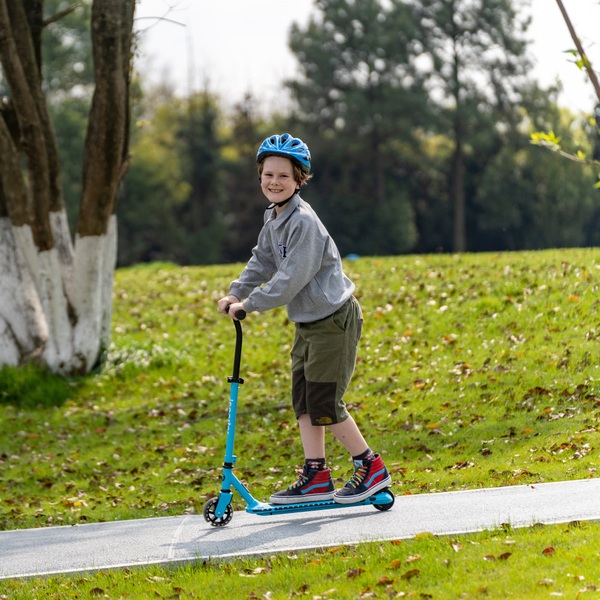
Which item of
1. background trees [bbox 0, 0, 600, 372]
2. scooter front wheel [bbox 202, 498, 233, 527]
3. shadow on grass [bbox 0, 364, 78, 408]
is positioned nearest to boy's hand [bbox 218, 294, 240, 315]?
scooter front wheel [bbox 202, 498, 233, 527]

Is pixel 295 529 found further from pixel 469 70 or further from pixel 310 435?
pixel 469 70

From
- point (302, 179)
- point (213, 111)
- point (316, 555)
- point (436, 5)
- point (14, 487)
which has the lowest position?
point (14, 487)

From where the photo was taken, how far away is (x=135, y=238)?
44.6 m

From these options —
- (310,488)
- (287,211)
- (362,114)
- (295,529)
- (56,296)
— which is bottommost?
(295,529)

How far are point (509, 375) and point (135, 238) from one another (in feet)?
117

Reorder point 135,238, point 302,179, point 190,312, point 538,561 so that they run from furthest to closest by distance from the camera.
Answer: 1. point 135,238
2. point 190,312
3. point 302,179
4. point 538,561

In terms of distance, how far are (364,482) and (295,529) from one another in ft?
1.67

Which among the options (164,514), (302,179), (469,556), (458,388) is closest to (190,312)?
(458,388)

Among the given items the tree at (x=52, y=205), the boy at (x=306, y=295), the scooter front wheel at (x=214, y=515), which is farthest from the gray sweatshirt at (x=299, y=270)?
the tree at (x=52, y=205)

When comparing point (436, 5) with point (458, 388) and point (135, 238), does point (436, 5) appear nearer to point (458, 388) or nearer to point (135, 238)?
point (135, 238)

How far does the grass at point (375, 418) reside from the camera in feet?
16.5

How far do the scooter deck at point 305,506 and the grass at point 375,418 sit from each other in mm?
673

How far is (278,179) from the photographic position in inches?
222

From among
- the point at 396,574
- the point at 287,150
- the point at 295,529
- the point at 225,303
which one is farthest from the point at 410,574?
the point at 287,150
